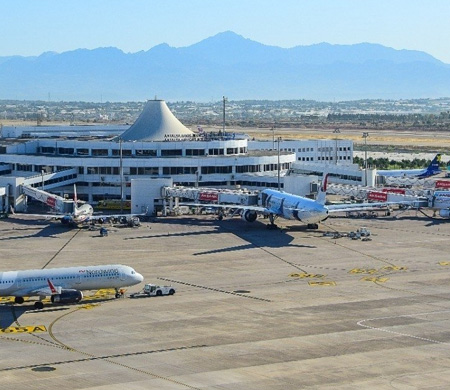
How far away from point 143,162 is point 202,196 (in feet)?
55.8

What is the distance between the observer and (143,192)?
468 feet

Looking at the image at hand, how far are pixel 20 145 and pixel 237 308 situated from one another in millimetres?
100939

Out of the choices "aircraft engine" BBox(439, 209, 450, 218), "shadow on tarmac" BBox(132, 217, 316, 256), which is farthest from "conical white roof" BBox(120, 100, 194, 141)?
"aircraft engine" BBox(439, 209, 450, 218)

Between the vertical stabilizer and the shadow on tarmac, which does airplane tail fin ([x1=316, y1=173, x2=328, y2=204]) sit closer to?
the shadow on tarmac

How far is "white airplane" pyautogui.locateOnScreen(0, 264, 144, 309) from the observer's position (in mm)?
82750

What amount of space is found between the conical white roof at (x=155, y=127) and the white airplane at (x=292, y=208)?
35349 millimetres

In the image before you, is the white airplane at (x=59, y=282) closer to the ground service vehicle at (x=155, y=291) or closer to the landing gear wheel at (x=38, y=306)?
the landing gear wheel at (x=38, y=306)

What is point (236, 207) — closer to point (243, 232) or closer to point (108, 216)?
point (243, 232)

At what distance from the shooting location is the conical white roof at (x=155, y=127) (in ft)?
559

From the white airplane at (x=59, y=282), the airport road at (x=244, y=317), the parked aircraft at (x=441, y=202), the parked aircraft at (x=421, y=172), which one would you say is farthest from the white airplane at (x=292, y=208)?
the parked aircraft at (x=421, y=172)

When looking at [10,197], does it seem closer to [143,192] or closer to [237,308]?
[143,192]

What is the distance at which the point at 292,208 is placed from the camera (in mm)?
123000

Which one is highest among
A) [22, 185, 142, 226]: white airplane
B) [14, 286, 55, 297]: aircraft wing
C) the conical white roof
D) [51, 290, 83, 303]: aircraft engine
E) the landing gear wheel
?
the conical white roof

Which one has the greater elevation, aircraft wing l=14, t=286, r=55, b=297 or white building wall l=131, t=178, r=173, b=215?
white building wall l=131, t=178, r=173, b=215
